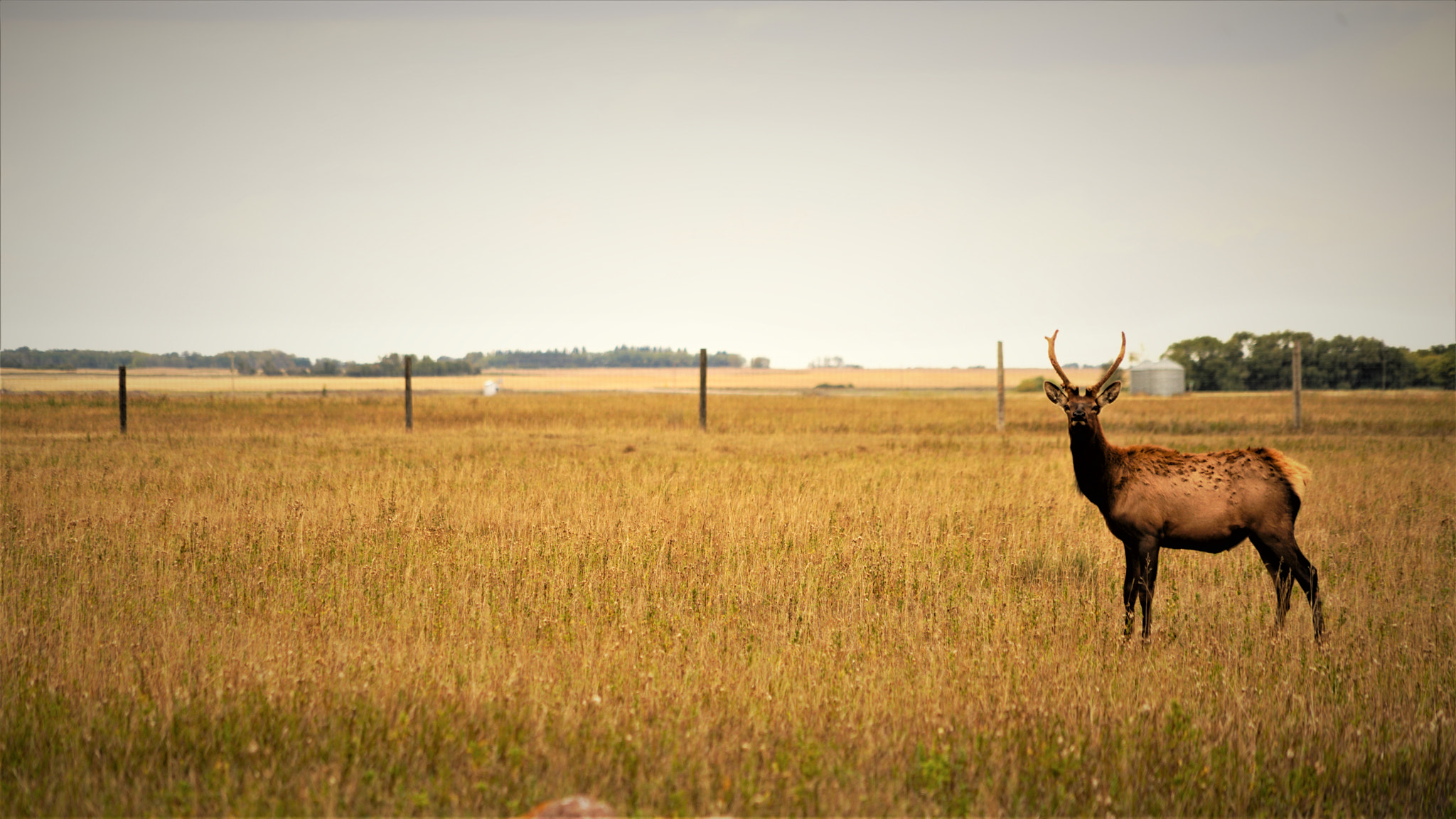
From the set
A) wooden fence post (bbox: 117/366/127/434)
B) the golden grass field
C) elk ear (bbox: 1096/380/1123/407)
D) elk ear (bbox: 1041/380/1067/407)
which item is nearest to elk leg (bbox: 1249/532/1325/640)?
the golden grass field

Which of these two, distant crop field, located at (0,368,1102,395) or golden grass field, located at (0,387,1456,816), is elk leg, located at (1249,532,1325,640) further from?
distant crop field, located at (0,368,1102,395)

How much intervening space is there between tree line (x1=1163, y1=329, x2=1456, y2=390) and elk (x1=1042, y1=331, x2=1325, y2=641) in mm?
61459

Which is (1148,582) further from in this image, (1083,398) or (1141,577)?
(1083,398)

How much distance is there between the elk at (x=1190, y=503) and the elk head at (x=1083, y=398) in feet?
0.03

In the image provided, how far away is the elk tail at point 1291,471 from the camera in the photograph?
6.02 metres

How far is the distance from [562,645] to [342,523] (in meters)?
5.68

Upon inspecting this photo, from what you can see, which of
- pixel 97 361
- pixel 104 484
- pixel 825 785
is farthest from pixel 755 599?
pixel 97 361

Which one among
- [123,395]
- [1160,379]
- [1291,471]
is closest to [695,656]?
[1291,471]

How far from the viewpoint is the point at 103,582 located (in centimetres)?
721

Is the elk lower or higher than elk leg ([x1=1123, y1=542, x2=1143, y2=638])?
higher

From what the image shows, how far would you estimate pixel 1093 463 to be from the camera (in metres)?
6.32

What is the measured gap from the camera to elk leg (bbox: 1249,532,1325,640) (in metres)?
5.95

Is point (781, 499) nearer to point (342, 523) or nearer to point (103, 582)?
point (342, 523)

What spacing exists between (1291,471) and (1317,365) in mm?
76641
